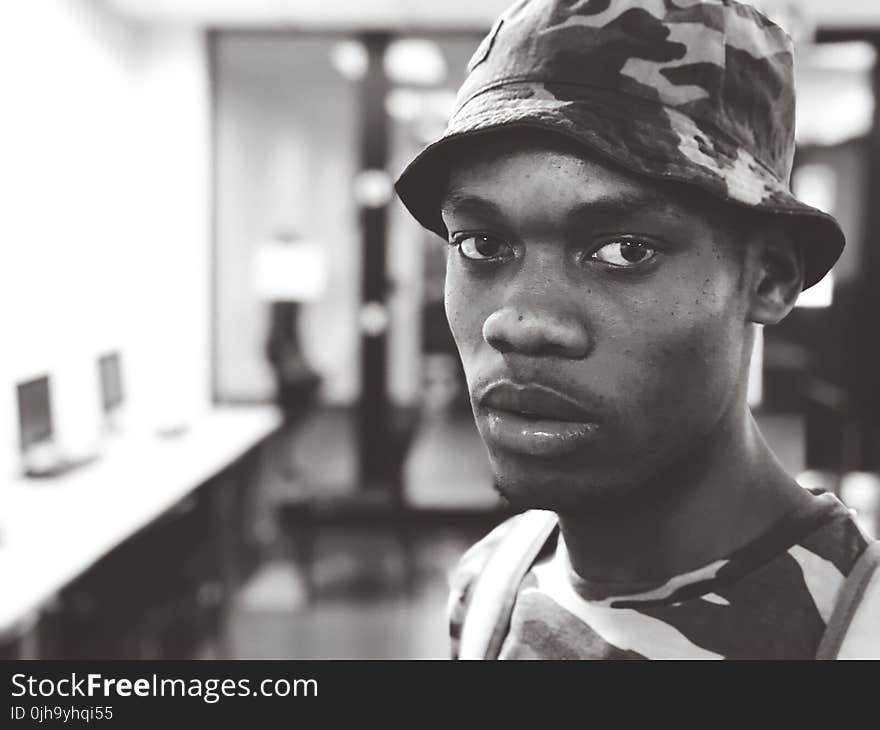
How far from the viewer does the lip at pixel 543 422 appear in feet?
2.01

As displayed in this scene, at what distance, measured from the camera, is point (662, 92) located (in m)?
0.60

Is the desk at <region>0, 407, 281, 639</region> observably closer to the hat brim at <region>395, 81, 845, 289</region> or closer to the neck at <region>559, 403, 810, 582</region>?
the neck at <region>559, 403, 810, 582</region>

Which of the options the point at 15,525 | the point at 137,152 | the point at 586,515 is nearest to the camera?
the point at 586,515

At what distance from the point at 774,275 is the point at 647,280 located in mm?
115

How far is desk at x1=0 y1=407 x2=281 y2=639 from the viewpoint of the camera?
2596 millimetres

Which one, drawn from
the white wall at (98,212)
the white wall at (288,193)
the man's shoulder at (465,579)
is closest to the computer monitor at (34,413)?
the white wall at (98,212)

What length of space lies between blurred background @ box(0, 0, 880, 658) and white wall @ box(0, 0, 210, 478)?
0.6 inches

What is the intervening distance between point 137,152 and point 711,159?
5223mm

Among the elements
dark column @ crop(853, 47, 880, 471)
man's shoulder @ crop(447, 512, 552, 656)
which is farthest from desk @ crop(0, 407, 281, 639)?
dark column @ crop(853, 47, 880, 471)

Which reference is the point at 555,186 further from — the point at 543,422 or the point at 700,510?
the point at 700,510

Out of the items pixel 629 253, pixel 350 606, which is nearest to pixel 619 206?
pixel 629 253

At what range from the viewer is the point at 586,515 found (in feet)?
2.32
